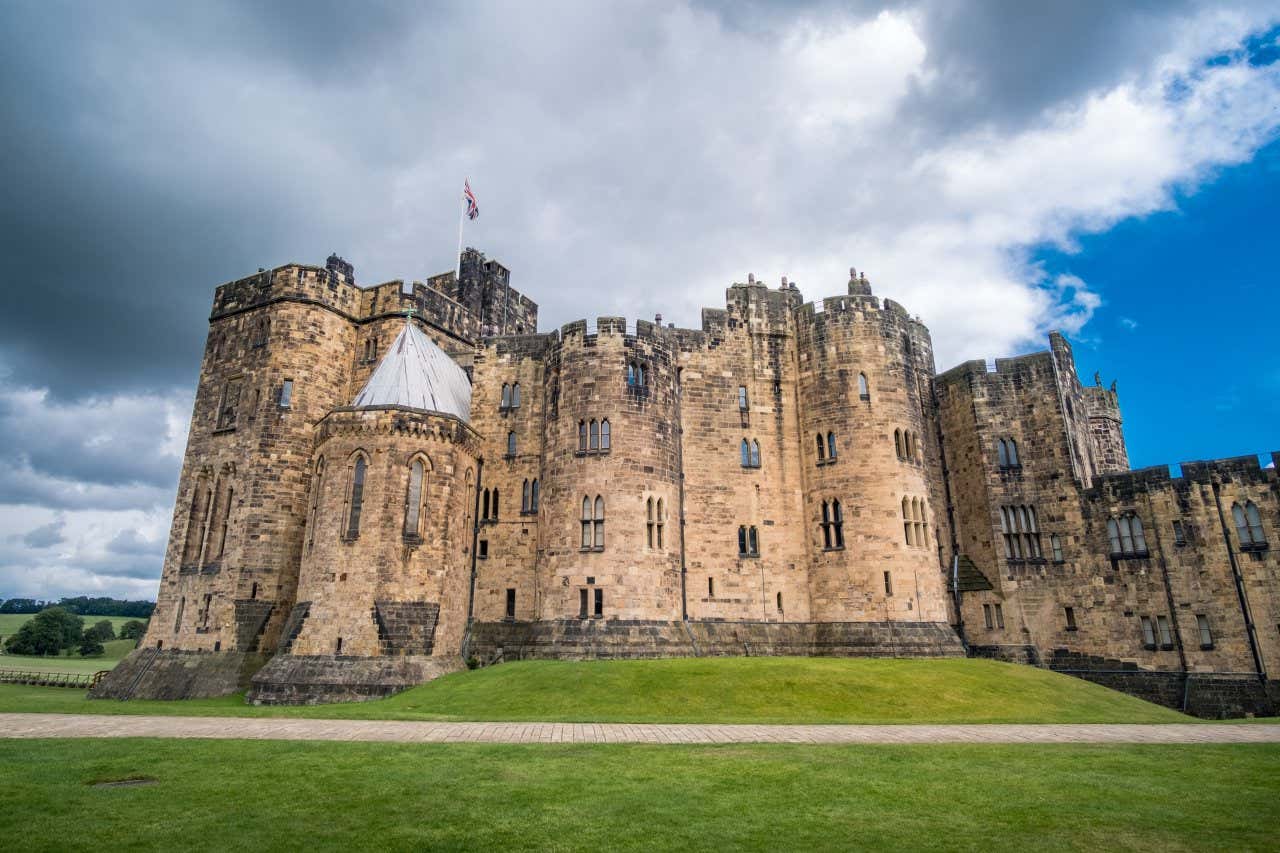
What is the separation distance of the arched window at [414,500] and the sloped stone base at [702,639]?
6.94m

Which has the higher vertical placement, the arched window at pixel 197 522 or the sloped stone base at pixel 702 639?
the arched window at pixel 197 522

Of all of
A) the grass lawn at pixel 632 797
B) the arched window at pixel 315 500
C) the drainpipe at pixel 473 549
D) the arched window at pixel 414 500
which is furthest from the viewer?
the drainpipe at pixel 473 549

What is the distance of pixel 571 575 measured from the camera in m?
33.8

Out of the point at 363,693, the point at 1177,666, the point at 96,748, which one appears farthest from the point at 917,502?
the point at 96,748

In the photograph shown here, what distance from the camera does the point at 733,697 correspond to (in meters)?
24.6

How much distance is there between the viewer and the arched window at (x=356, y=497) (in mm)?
31970

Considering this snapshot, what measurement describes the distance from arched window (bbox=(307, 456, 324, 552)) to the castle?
210 millimetres

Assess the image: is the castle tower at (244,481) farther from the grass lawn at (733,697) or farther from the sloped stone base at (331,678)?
the sloped stone base at (331,678)

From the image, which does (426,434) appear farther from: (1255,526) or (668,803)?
(1255,526)

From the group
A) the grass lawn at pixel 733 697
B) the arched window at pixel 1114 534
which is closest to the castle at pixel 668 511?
the arched window at pixel 1114 534

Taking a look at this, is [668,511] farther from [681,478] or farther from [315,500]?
[315,500]

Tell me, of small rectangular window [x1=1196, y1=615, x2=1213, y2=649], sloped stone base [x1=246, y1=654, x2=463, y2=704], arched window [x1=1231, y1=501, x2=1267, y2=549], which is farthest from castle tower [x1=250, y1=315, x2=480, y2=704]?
arched window [x1=1231, y1=501, x2=1267, y2=549]

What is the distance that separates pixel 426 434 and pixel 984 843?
2947 cm

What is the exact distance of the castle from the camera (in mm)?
32156
